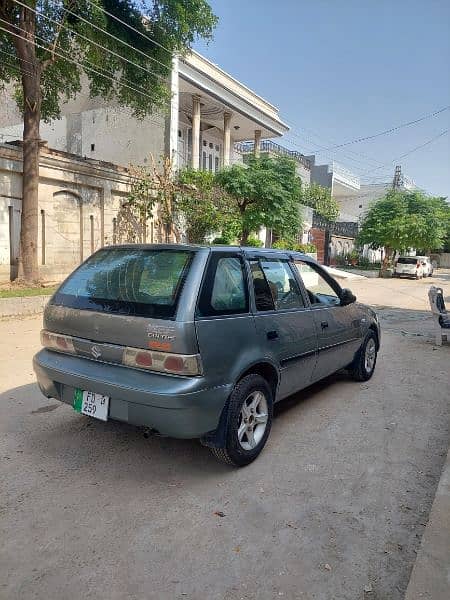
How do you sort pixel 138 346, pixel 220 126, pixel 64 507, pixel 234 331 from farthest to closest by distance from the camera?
pixel 220 126 → pixel 234 331 → pixel 138 346 → pixel 64 507

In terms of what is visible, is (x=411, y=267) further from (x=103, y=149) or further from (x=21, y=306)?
(x=21, y=306)

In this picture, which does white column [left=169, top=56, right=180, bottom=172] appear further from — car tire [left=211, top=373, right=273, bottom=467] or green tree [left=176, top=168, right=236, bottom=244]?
car tire [left=211, top=373, right=273, bottom=467]

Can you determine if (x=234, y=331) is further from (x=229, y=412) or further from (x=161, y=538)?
(x=161, y=538)

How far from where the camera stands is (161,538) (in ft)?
8.51

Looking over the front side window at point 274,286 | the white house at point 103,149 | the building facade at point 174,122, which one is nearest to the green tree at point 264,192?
the white house at point 103,149

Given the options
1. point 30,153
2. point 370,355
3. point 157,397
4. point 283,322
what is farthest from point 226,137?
point 157,397

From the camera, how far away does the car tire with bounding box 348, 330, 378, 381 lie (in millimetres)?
5602

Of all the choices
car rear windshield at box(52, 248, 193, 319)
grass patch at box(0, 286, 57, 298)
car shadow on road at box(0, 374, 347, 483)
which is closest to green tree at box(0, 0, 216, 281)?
grass patch at box(0, 286, 57, 298)

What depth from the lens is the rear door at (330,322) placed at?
4488 millimetres

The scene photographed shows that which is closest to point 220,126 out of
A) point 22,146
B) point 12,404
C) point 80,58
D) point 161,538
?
point 80,58

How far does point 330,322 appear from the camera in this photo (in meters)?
4.64

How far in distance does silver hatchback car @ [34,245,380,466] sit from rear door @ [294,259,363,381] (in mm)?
398

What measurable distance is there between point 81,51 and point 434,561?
14.6m

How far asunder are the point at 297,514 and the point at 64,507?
1476mm
